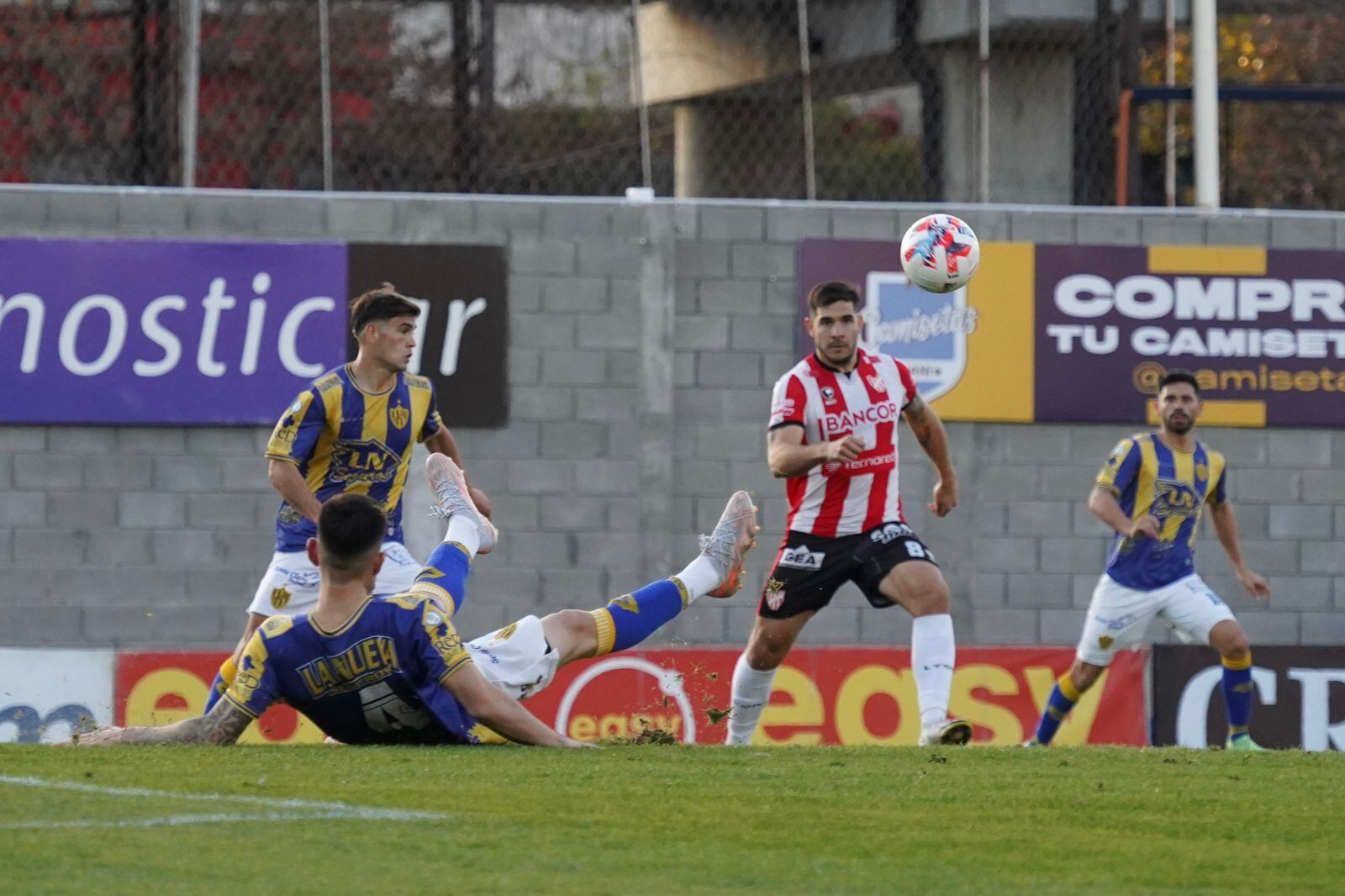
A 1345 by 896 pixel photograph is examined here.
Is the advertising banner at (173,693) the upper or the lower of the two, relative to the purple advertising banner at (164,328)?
lower

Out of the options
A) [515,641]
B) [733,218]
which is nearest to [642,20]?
[733,218]

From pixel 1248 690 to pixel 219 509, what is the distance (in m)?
6.21

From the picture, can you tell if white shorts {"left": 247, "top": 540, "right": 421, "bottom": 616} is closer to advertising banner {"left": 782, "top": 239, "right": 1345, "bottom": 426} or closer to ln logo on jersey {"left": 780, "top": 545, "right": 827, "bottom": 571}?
ln logo on jersey {"left": 780, "top": 545, "right": 827, "bottom": 571}

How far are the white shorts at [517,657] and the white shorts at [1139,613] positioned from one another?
4930 millimetres

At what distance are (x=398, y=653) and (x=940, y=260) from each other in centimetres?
372

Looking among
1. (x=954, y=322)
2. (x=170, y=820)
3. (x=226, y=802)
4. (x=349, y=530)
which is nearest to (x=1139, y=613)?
(x=954, y=322)

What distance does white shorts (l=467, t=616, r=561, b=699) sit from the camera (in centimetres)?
714

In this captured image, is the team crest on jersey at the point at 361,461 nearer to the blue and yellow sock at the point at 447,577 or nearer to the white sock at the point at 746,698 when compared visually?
the blue and yellow sock at the point at 447,577

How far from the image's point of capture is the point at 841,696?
12.5m

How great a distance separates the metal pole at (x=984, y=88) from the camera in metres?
14.2

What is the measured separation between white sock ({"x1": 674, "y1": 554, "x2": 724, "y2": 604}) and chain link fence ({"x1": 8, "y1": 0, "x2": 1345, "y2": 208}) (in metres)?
6.25

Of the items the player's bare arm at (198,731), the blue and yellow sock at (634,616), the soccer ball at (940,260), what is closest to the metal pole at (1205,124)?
the soccer ball at (940,260)

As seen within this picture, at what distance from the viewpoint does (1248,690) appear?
11086 millimetres

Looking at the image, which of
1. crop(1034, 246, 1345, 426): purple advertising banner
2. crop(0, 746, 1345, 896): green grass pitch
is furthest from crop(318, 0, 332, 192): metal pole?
crop(0, 746, 1345, 896): green grass pitch
